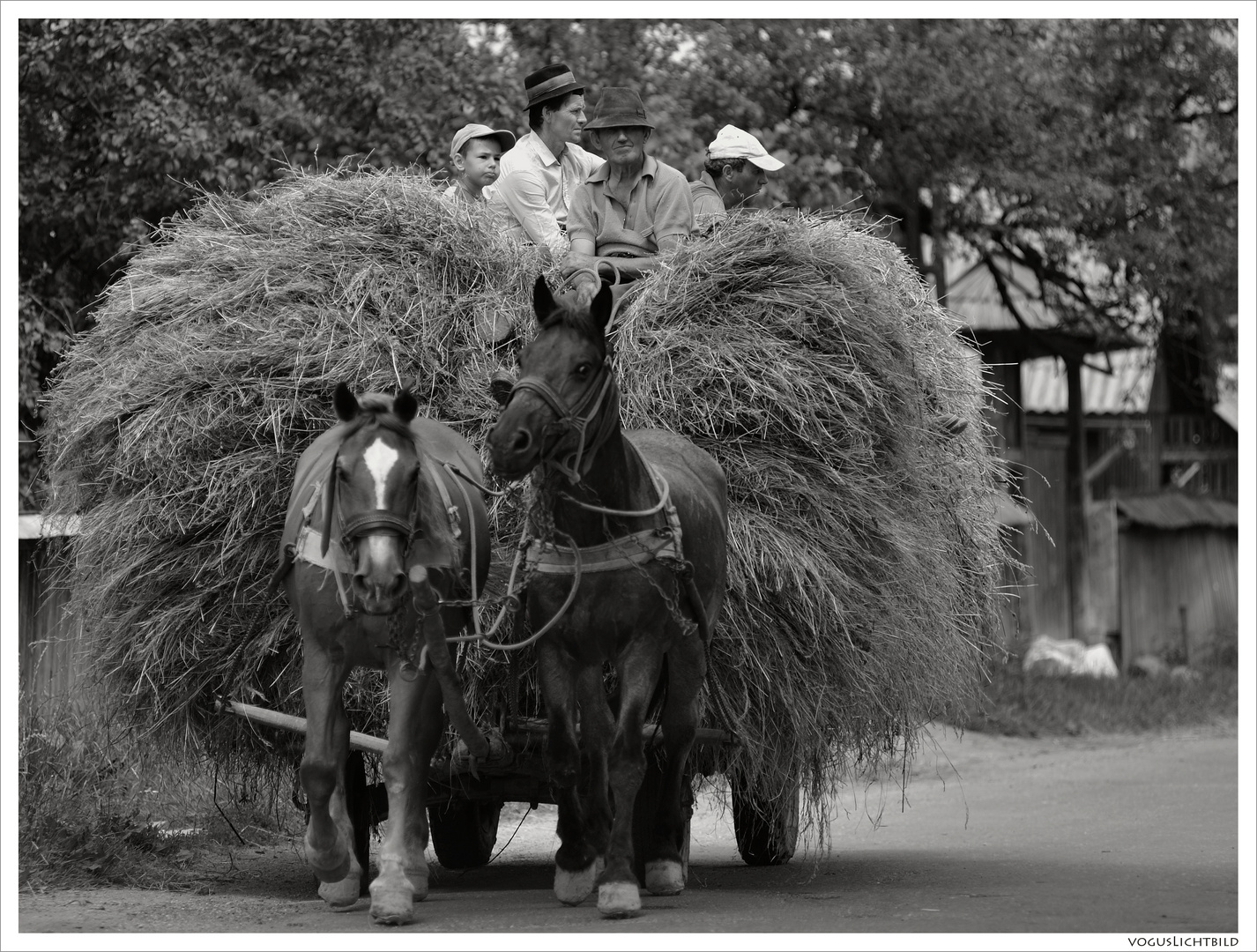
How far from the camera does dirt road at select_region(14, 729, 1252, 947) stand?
551 cm

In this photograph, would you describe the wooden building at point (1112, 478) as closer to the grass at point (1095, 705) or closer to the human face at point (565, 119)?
the grass at point (1095, 705)

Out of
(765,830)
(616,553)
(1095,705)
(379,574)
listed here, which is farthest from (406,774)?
(1095,705)

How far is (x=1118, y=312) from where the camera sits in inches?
741

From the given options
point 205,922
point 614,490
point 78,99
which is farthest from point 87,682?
point 78,99

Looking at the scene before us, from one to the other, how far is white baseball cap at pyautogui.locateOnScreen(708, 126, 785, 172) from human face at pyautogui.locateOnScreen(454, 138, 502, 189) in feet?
3.78

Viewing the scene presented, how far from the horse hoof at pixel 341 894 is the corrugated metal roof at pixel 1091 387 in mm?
16375

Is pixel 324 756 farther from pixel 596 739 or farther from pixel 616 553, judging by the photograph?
pixel 616 553

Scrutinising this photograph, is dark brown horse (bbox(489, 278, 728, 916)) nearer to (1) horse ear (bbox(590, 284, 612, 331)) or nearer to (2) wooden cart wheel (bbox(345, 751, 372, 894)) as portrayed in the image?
(1) horse ear (bbox(590, 284, 612, 331))

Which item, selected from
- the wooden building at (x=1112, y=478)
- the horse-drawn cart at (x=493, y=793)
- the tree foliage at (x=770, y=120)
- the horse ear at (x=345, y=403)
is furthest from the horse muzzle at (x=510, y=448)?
the wooden building at (x=1112, y=478)

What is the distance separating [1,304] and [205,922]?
2877 mm

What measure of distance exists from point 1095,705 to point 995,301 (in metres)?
5.69

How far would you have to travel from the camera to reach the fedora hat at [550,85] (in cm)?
823

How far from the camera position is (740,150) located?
26.1ft

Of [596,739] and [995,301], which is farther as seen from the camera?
[995,301]
